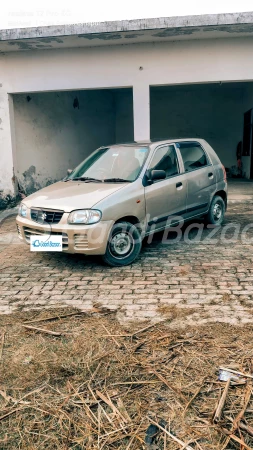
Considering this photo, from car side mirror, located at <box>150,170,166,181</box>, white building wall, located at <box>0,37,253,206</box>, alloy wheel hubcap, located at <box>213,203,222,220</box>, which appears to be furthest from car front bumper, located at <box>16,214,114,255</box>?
white building wall, located at <box>0,37,253,206</box>

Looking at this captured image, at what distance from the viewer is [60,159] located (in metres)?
13.2

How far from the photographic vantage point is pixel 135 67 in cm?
959

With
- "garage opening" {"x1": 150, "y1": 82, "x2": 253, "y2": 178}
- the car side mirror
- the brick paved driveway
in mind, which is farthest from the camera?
"garage opening" {"x1": 150, "y1": 82, "x2": 253, "y2": 178}

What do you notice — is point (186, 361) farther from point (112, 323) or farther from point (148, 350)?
point (112, 323)

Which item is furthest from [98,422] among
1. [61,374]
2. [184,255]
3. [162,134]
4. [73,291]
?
[162,134]

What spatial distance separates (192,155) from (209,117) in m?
12.3

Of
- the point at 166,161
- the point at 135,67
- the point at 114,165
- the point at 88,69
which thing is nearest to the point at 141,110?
the point at 135,67

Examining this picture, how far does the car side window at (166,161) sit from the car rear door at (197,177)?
21 centimetres

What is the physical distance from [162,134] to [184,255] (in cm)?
1356

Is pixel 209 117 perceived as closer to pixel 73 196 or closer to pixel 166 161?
pixel 166 161

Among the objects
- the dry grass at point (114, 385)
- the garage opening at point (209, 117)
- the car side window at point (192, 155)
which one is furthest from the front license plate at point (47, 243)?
the garage opening at point (209, 117)

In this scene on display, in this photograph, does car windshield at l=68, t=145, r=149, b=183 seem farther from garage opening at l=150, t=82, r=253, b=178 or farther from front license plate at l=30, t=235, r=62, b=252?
garage opening at l=150, t=82, r=253, b=178

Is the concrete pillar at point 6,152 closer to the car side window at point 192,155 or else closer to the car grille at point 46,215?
the car grille at point 46,215

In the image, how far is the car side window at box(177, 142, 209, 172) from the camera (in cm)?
634
